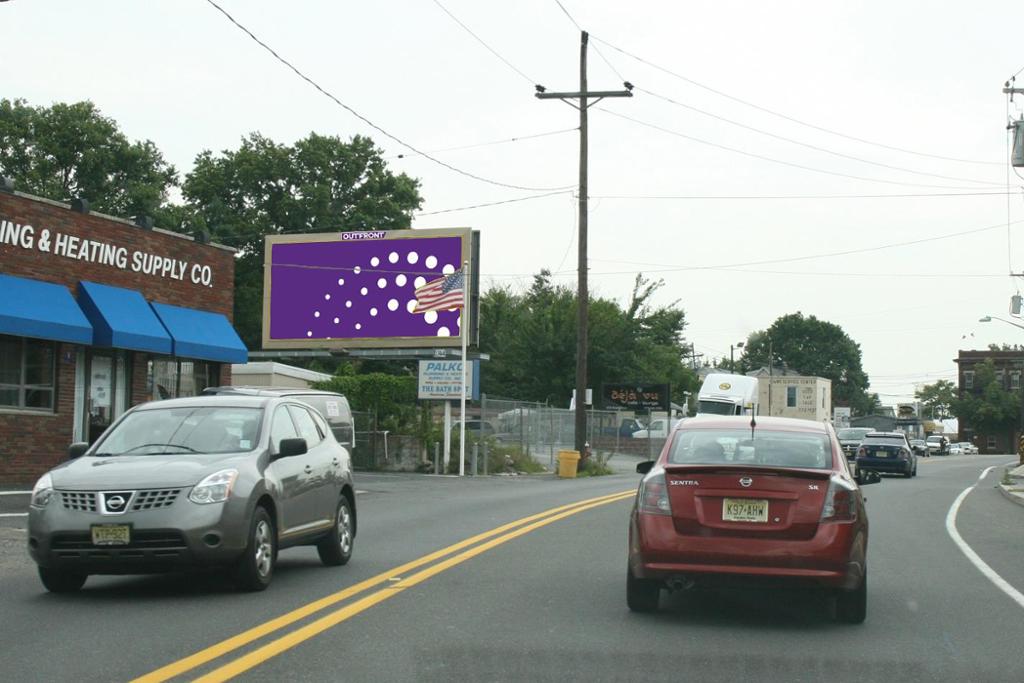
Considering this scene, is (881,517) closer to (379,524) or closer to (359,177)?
(379,524)

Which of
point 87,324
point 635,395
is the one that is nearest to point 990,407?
point 635,395

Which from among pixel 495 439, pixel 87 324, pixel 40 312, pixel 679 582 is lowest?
pixel 679 582

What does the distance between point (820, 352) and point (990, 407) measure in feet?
88.4

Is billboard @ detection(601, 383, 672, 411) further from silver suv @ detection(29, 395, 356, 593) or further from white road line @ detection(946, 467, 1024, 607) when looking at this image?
silver suv @ detection(29, 395, 356, 593)

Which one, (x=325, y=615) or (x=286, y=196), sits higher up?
(x=286, y=196)

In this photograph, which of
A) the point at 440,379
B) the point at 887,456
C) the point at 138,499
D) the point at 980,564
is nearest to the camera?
the point at 138,499

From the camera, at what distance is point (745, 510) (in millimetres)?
9328

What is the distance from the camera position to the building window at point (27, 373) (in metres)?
26.5

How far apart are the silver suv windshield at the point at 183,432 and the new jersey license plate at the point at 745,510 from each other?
4.08 meters

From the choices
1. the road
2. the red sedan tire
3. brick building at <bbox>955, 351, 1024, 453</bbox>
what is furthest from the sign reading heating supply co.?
brick building at <bbox>955, 351, 1024, 453</bbox>

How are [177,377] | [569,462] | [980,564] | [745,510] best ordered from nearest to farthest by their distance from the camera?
[745,510] → [980,564] → [177,377] → [569,462]

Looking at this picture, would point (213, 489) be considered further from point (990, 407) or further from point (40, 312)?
point (990, 407)

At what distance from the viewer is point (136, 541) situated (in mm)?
10039

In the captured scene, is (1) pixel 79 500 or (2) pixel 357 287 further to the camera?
(2) pixel 357 287
